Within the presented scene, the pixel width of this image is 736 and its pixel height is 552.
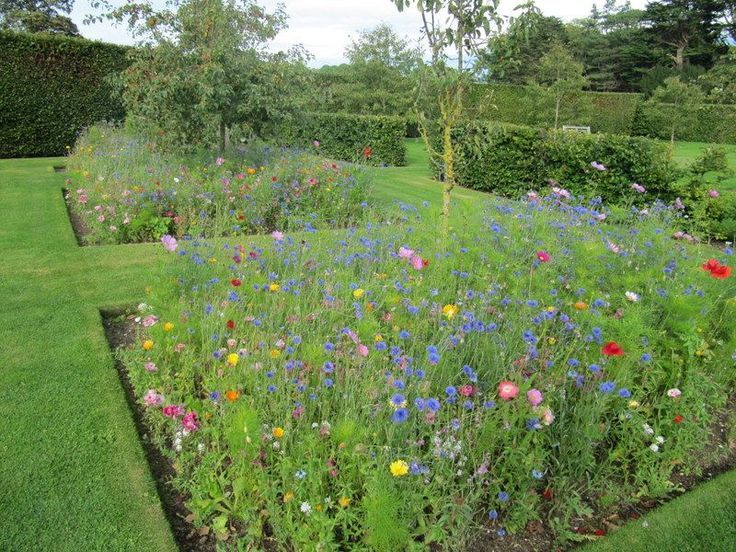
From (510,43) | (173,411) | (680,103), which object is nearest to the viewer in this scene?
(173,411)

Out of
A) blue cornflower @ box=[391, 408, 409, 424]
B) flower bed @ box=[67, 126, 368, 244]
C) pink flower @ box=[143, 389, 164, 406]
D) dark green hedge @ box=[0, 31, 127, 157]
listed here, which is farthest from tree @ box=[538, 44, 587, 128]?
blue cornflower @ box=[391, 408, 409, 424]

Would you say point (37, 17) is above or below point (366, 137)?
above

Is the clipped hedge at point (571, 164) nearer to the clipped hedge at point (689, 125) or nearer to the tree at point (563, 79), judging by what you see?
the tree at point (563, 79)

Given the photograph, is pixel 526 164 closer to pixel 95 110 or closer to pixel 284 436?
pixel 284 436

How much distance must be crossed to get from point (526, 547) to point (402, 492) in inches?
23.6

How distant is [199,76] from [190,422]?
656 centimetres

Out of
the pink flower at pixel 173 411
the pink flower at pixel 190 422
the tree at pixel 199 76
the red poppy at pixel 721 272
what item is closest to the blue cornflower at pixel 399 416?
the pink flower at pixel 190 422

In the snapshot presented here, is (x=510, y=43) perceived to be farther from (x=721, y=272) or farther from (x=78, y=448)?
(x=78, y=448)

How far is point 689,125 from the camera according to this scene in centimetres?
2389

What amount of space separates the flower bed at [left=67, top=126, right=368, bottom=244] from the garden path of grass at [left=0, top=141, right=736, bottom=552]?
120 cm

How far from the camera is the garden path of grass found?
2182 mm

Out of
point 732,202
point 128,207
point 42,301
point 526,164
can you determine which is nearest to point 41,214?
point 128,207

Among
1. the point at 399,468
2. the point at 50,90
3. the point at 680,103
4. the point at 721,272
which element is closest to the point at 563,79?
the point at 680,103

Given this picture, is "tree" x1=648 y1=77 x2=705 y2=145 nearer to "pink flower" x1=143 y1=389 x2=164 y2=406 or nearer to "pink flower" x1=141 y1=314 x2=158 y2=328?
"pink flower" x1=141 y1=314 x2=158 y2=328
